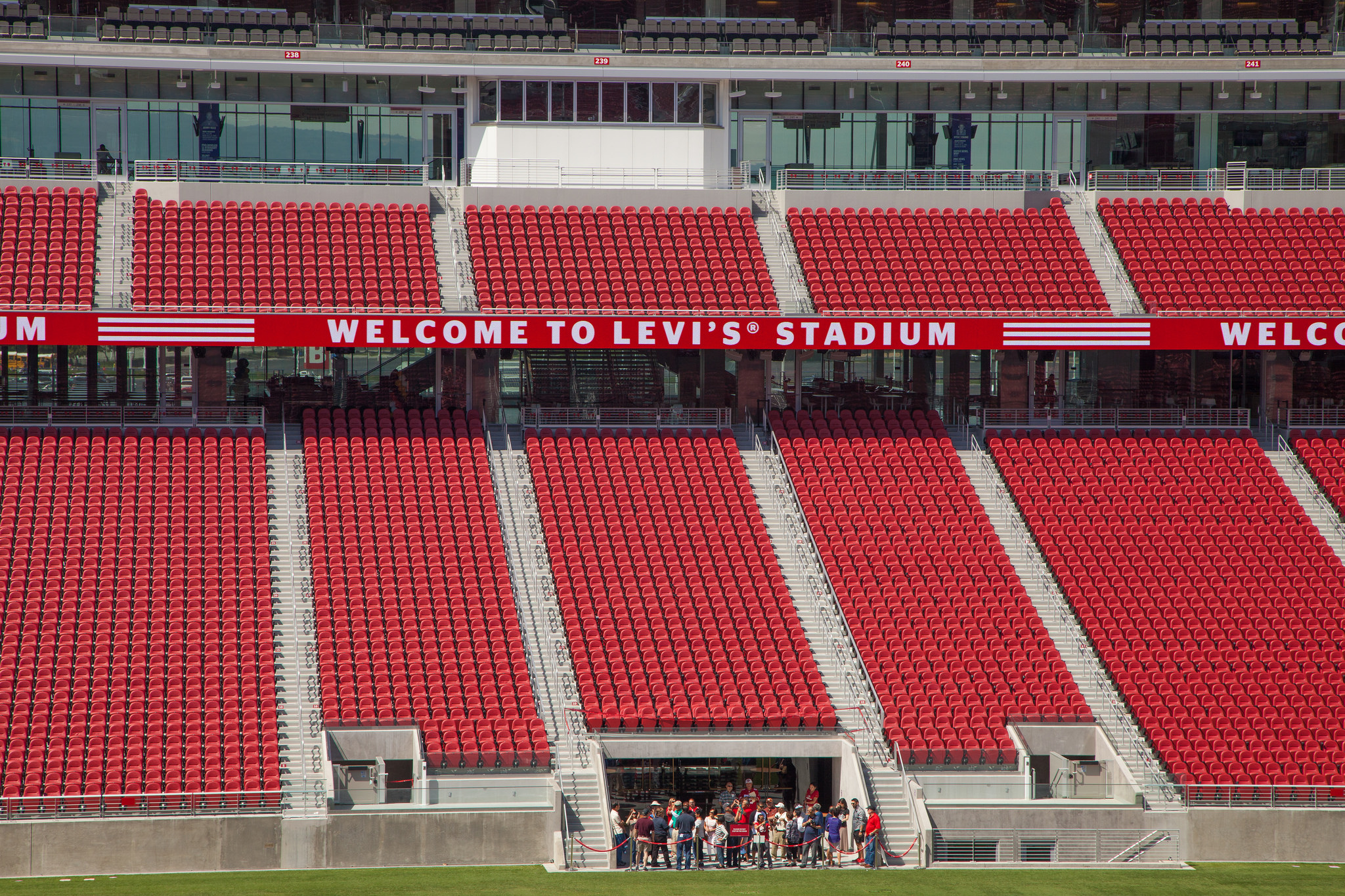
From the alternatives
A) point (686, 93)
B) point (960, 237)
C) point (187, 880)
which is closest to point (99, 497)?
point (187, 880)

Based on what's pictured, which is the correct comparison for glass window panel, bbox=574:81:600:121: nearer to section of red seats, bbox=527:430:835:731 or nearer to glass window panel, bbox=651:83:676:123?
glass window panel, bbox=651:83:676:123

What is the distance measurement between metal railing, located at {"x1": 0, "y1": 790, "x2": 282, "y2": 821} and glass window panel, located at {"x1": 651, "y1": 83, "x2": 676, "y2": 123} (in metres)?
21.7

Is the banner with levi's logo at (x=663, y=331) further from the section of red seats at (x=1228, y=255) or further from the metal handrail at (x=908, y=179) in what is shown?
the metal handrail at (x=908, y=179)

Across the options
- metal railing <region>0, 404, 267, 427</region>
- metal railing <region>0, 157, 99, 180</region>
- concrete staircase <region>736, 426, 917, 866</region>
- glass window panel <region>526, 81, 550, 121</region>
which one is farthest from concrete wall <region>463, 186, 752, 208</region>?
metal railing <region>0, 157, 99, 180</region>

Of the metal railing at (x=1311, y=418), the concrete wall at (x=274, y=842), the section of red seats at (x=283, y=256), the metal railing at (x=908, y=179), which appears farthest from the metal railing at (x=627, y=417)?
the metal railing at (x=1311, y=418)

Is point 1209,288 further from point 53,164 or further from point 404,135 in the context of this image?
point 53,164

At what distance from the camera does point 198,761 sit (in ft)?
78.2

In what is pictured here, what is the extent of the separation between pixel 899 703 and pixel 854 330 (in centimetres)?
958

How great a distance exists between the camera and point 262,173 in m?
36.9

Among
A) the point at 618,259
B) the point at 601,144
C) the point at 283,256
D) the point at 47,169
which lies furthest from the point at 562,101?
the point at 47,169

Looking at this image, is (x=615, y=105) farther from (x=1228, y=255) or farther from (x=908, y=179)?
(x=1228, y=255)

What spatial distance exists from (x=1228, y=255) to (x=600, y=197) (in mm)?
15324

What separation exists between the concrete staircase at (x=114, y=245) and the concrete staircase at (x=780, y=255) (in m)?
14.4

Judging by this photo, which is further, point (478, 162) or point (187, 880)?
point (478, 162)
